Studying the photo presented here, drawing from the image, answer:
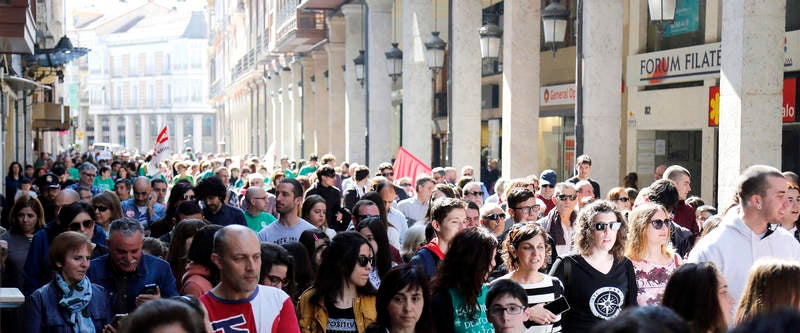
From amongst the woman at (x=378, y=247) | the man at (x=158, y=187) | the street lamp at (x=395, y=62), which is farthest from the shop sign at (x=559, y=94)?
the woman at (x=378, y=247)

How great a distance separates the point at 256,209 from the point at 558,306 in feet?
16.3

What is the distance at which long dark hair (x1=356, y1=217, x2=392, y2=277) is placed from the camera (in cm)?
709

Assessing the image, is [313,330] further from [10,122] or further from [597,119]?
[10,122]

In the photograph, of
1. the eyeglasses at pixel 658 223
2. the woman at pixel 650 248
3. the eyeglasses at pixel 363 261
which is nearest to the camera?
the eyeglasses at pixel 363 261

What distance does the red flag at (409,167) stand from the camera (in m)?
16.4

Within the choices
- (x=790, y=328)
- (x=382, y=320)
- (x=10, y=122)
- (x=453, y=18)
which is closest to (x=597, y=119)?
(x=453, y=18)

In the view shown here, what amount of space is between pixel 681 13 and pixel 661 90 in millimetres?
1351

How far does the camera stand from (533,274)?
6.14m

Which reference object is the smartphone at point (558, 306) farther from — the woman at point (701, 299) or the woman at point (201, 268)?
the woman at point (201, 268)

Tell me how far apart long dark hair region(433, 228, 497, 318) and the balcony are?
27.2 metres

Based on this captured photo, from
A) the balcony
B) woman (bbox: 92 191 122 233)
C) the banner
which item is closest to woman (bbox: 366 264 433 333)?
woman (bbox: 92 191 122 233)

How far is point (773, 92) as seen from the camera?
37.0ft

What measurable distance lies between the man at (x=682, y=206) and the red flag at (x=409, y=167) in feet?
21.6

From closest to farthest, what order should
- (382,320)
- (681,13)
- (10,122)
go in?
(382,320)
(681,13)
(10,122)
